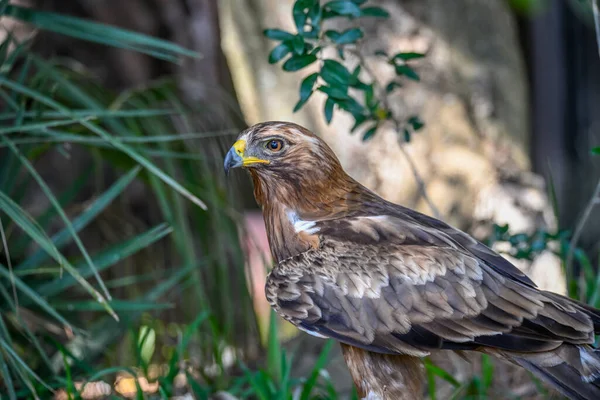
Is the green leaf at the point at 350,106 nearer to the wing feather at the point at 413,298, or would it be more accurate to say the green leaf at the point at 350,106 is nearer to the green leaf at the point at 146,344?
the wing feather at the point at 413,298

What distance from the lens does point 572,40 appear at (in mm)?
8234

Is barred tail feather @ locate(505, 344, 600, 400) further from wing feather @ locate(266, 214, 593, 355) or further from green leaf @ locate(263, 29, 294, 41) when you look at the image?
green leaf @ locate(263, 29, 294, 41)

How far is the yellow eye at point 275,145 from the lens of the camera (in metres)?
3.26

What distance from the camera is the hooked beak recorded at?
126 inches

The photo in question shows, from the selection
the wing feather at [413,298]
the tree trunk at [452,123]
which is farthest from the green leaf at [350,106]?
the tree trunk at [452,123]

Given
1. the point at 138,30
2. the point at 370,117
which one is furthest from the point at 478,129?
the point at 138,30

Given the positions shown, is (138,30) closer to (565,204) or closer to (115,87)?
(115,87)

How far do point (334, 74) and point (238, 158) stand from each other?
0.54m

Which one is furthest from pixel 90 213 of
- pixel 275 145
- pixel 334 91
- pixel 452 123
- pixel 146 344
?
pixel 452 123

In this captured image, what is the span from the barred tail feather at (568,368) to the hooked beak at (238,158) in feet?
4.09

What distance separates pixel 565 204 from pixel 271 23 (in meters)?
3.70

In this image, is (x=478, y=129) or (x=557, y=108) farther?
(x=557, y=108)

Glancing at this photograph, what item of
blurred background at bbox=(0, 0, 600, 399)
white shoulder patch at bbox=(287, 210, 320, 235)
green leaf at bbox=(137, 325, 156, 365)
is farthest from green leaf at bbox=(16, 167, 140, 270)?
white shoulder patch at bbox=(287, 210, 320, 235)

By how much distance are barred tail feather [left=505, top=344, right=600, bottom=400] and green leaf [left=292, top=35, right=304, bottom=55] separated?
56.7 inches
